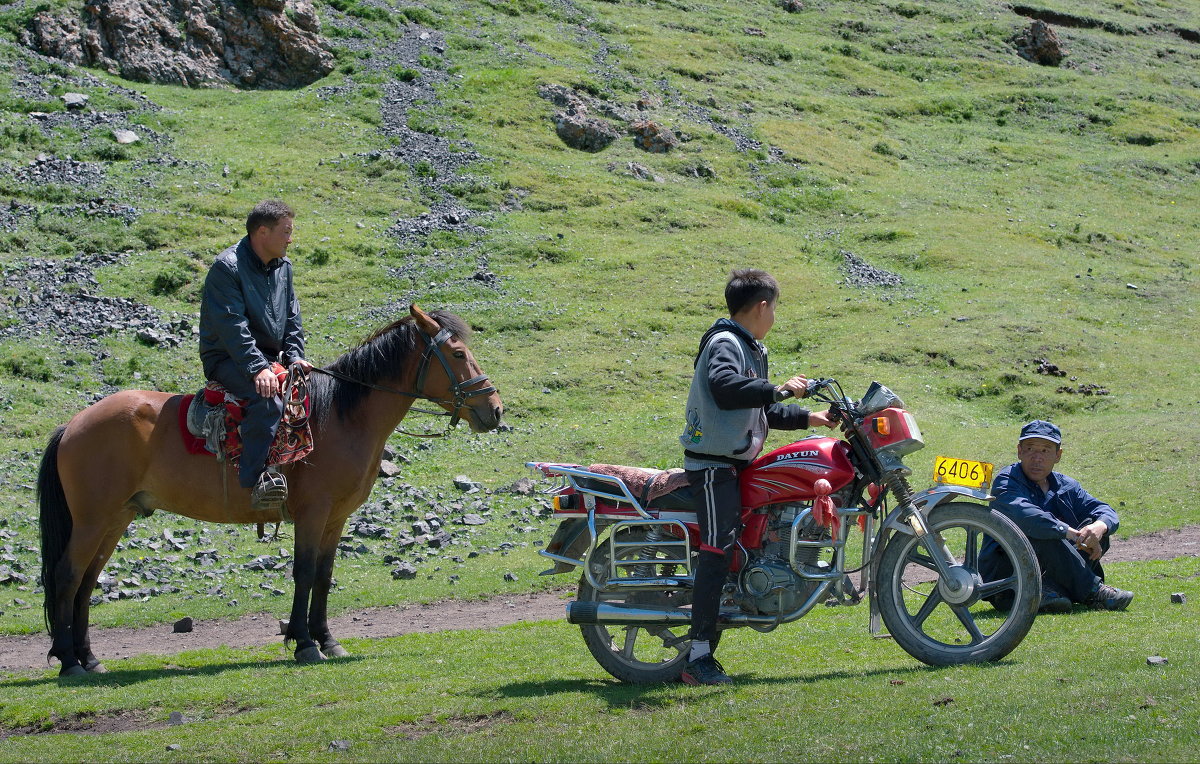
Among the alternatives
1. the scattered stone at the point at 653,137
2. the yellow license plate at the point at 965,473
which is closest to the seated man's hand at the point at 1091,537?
the yellow license plate at the point at 965,473

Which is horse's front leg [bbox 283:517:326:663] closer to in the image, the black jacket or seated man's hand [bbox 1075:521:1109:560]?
the black jacket

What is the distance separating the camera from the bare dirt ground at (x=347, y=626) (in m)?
12.2

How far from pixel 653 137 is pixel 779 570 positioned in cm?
3768

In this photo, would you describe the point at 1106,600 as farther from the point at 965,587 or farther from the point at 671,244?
the point at 671,244

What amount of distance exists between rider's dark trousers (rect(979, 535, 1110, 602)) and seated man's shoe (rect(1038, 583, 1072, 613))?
0.08 metres

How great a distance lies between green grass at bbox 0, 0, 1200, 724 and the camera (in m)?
20.8

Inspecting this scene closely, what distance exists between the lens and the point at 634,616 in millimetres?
8055

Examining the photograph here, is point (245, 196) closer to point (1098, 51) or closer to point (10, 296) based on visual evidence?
point (10, 296)

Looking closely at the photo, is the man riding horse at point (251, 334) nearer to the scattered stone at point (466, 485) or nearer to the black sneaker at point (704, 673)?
the black sneaker at point (704, 673)

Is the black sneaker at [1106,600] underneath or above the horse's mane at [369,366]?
underneath

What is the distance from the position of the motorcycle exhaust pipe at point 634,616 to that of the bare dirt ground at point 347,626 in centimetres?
497

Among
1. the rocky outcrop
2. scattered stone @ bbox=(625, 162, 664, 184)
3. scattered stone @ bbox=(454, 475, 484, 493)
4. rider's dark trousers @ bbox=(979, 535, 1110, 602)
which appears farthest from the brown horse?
the rocky outcrop

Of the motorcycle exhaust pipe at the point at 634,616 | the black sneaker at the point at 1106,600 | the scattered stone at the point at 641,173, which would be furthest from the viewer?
the scattered stone at the point at 641,173

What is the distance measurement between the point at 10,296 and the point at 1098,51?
7182 centimetres
